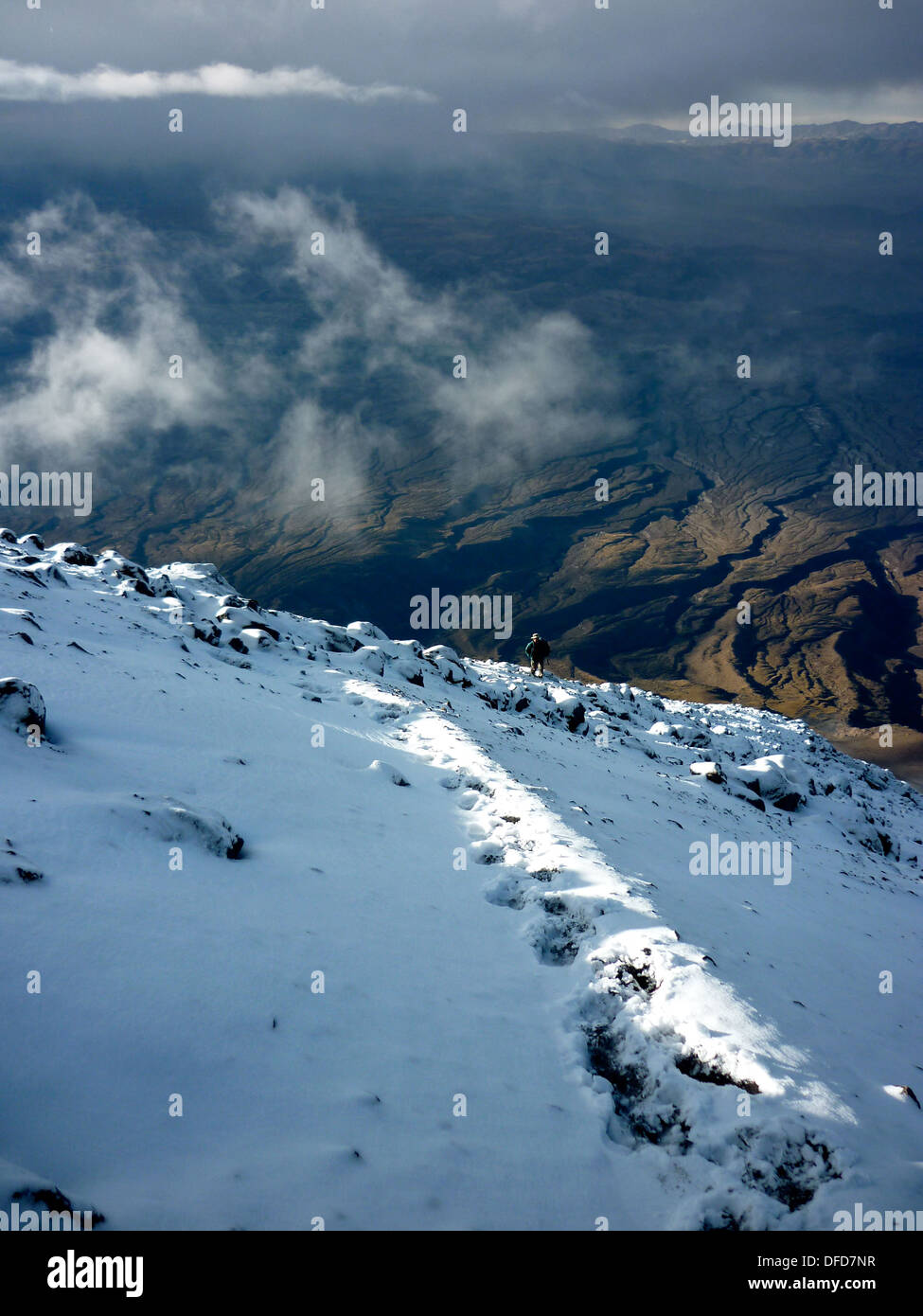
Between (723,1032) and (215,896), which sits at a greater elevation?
(215,896)

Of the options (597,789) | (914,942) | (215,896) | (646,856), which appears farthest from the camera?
(597,789)

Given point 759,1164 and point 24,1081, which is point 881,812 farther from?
point 24,1081

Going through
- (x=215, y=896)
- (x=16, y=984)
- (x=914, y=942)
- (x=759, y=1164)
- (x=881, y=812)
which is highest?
(x=16, y=984)

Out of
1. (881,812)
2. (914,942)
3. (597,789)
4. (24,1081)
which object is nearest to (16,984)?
(24,1081)
